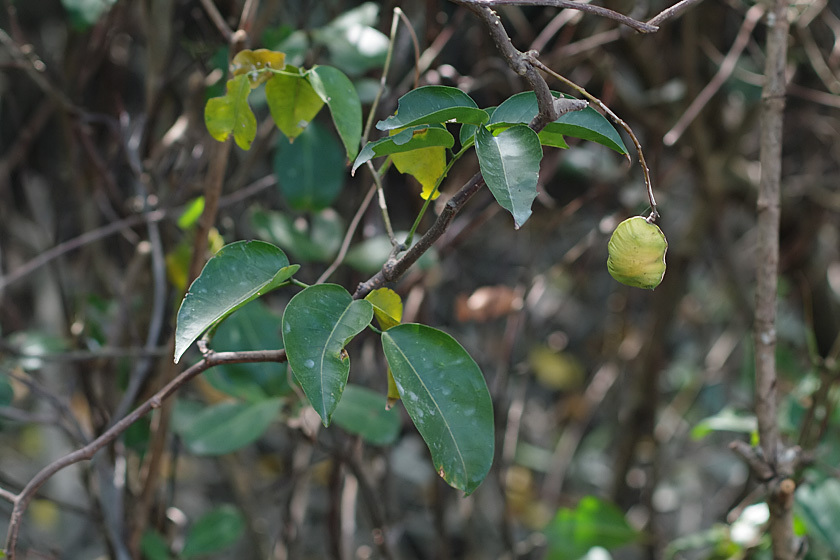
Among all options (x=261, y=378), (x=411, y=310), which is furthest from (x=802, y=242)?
(x=261, y=378)

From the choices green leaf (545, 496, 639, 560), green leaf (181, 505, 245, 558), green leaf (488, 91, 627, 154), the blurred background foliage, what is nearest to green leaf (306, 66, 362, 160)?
green leaf (488, 91, 627, 154)

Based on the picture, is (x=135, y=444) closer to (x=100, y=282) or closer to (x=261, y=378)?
(x=261, y=378)

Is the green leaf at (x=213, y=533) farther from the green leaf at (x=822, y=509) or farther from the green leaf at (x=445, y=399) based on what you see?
the green leaf at (x=822, y=509)

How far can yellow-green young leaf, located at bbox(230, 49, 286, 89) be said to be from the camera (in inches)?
24.5

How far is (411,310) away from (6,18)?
0.83 meters

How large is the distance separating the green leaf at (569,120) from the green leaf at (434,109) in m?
0.02

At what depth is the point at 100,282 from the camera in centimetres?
124

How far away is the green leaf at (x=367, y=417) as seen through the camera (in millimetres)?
826

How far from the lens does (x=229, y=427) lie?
0.83 metres

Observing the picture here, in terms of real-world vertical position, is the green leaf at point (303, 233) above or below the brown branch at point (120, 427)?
below

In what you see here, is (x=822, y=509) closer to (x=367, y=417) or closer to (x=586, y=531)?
(x=586, y=531)

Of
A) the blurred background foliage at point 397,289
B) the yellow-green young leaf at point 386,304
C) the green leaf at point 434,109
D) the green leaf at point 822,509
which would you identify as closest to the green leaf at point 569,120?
the green leaf at point 434,109

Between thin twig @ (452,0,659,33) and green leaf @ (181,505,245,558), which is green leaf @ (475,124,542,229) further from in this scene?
green leaf @ (181,505,245,558)

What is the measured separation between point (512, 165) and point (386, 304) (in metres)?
0.14
